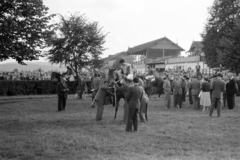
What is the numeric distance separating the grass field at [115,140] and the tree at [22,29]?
8962 millimetres

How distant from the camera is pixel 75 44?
88.9 ft

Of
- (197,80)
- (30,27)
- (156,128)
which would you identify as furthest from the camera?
(30,27)

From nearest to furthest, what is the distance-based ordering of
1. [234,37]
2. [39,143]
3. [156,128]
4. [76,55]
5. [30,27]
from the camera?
[39,143] → [156,128] → [30,27] → [76,55] → [234,37]

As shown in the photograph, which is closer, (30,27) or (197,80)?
(197,80)

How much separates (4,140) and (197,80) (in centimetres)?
1228

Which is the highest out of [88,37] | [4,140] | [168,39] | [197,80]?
[168,39]

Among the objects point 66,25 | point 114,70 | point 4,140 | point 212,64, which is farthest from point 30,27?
point 212,64

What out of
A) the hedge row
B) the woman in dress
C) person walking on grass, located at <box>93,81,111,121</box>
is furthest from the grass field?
the hedge row

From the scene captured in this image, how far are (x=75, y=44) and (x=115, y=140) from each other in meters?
20.0

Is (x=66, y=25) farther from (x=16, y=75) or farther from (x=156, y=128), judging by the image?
(x=156, y=128)

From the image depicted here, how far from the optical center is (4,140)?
8.04 metres

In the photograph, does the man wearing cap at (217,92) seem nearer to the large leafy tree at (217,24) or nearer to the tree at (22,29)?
the tree at (22,29)

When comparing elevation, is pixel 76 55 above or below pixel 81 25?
below

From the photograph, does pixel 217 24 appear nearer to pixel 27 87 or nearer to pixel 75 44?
pixel 75 44
